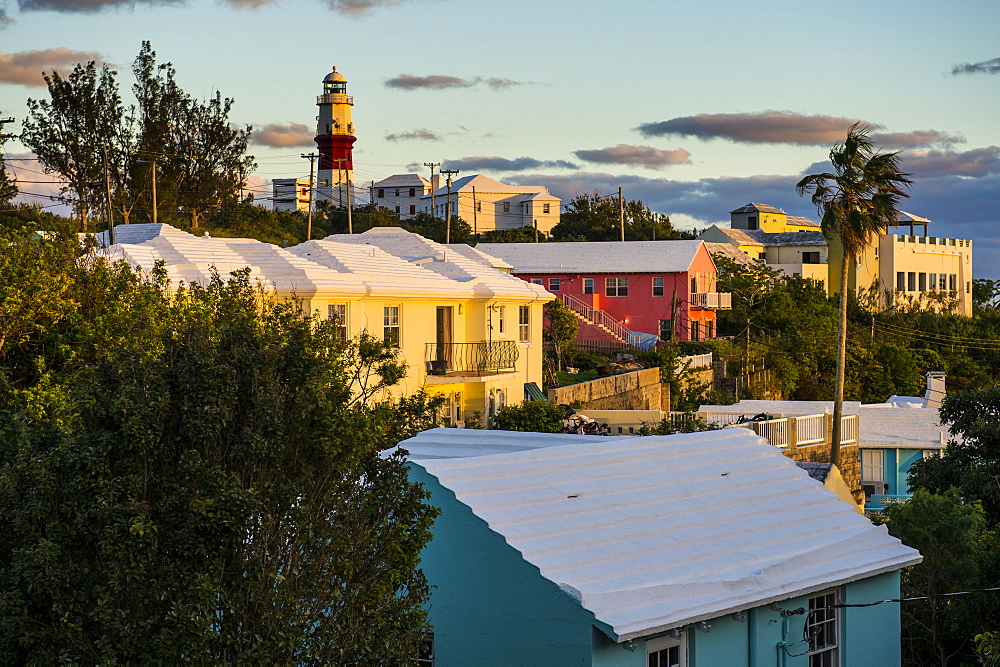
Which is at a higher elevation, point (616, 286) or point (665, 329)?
point (616, 286)

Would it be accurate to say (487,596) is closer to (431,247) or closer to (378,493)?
(378,493)

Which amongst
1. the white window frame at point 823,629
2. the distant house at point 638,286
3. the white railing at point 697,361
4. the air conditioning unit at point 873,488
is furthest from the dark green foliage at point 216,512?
the distant house at point 638,286

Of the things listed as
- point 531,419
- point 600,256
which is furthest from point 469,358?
point 600,256

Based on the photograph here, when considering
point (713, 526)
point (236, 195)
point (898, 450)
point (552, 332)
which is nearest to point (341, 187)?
point (236, 195)

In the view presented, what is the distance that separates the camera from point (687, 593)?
11406 mm

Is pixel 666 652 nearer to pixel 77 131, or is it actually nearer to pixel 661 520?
pixel 661 520

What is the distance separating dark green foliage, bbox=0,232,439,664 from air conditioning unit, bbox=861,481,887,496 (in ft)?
90.6

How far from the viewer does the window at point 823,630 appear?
13.3 m

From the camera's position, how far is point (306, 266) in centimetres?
3225

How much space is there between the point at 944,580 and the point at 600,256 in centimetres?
4515

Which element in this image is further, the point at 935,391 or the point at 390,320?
the point at 935,391

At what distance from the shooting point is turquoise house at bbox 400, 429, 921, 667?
11.0 metres

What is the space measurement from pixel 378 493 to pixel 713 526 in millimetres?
5818

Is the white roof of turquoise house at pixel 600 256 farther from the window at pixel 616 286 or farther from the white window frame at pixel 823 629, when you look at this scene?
the white window frame at pixel 823 629
